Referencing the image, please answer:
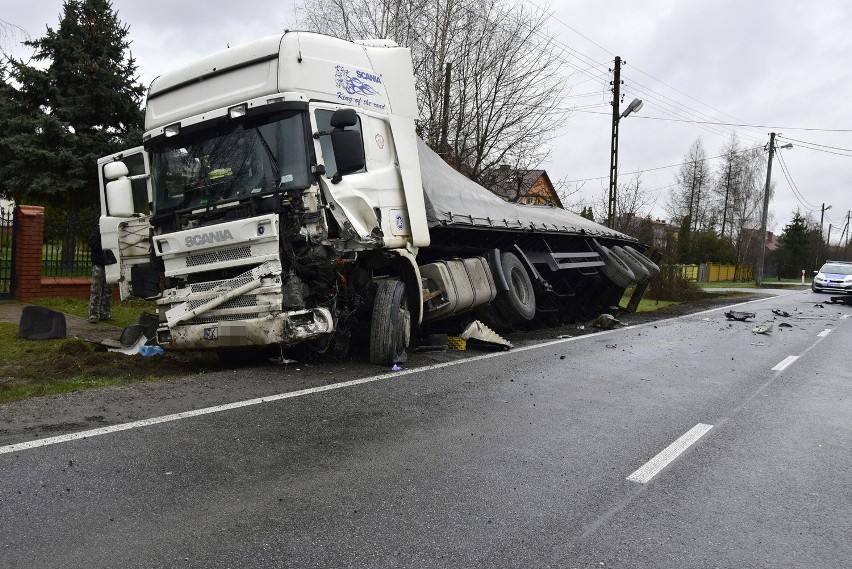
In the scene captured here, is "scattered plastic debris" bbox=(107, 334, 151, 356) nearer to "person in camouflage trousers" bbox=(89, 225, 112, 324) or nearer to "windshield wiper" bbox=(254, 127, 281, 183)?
"windshield wiper" bbox=(254, 127, 281, 183)

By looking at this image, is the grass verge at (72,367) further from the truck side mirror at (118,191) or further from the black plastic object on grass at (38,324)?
the truck side mirror at (118,191)

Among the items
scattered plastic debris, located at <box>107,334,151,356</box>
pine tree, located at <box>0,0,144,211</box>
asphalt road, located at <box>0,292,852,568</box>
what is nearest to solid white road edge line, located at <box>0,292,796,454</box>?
asphalt road, located at <box>0,292,852,568</box>

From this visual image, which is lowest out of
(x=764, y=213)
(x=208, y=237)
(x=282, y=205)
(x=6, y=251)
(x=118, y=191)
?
(x=6, y=251)

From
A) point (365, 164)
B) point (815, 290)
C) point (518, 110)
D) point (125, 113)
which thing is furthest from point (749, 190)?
point (365, 164)

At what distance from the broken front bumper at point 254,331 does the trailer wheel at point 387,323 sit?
816 millimetres

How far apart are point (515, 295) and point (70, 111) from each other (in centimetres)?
1318

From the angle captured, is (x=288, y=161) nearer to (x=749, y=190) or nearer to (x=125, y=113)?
(x=125, y=113)

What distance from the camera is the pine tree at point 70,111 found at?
16.7 metres

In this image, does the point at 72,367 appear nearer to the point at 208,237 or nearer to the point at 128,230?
the point at 128,230

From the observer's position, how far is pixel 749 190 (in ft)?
210

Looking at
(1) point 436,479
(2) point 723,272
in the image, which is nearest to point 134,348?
(1) point 436,479

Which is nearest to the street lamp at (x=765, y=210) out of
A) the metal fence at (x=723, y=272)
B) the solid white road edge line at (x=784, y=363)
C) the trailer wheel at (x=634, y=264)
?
the metal fence at (x=723, y=272)

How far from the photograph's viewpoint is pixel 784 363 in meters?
8.87

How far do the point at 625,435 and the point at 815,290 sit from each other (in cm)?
2915
